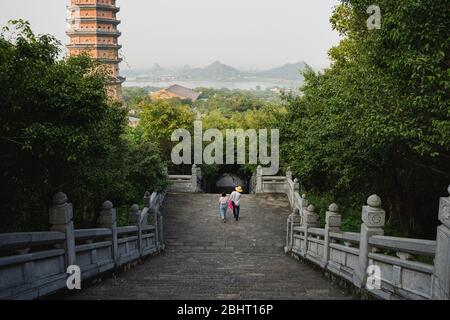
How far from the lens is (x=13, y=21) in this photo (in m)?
6.90

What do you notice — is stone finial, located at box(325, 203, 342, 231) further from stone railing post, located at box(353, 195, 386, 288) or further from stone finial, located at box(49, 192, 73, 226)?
stone finial, located at box(49, 192, 73, 226)

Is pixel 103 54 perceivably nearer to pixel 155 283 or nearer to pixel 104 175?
pixel 104 175

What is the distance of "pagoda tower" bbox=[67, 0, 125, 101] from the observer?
40781 mm

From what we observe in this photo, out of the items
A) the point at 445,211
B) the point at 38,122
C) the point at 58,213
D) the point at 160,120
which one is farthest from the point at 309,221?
the point at 160,120

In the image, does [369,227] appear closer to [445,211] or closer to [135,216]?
[445,211]

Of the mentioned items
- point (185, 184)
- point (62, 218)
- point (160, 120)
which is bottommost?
point (185, 184)

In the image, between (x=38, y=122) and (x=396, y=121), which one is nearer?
(x=38, y=122)

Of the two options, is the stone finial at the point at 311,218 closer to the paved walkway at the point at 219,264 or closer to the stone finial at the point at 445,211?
the paved walkway at the point at 219,264

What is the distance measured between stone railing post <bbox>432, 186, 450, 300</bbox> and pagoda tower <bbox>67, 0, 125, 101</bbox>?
38.7m

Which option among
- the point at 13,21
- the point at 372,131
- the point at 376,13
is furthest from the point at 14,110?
the point at 376,13

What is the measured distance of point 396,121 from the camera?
7199 mm

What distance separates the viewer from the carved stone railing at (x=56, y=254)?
485cm

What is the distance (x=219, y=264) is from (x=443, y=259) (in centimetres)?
650

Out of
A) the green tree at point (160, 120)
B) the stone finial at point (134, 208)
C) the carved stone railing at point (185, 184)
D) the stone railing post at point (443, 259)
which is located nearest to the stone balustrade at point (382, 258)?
the stone railing post at point (443, 259)
